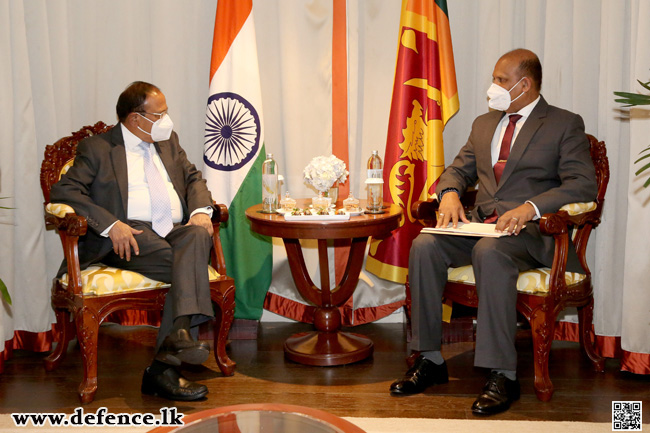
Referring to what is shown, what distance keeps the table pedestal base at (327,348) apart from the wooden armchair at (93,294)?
39 cm

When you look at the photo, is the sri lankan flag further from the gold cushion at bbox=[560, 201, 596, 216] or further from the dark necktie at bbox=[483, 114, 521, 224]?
the gold cushion at bbox=[560, 201, 596, 216]

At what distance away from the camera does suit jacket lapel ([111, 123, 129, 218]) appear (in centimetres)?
335

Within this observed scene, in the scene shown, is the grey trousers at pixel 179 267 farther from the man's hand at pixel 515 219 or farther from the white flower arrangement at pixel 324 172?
the man's hand at pixel 515 219

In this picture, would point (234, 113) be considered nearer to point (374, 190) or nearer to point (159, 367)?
point (374, 190)

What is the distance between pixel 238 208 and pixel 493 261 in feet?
5.65

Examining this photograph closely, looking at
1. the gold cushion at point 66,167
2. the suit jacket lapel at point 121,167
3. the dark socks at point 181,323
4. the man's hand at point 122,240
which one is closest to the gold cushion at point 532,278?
the dark socks at point 181,323

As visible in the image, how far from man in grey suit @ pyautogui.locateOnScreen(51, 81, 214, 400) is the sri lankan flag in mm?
1224

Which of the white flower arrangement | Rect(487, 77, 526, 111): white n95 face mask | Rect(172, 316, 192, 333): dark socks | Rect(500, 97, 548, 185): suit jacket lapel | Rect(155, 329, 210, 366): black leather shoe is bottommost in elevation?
Rect(155, 329, 210, 366): black leather shoe

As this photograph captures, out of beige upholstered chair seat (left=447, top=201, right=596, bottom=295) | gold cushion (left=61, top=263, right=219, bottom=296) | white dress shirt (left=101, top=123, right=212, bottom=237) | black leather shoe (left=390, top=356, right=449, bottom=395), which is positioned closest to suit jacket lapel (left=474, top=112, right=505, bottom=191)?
beige upholstered chair seat (left=447, top=201, right=596, bottom=295)

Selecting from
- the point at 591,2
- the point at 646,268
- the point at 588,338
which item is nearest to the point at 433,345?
the point at 588,338

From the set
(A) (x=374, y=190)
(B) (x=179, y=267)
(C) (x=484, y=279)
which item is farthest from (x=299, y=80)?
(C) (x=484, y=279)

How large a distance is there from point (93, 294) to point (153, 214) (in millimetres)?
520

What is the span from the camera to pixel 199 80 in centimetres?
432

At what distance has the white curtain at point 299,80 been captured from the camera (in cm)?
355
